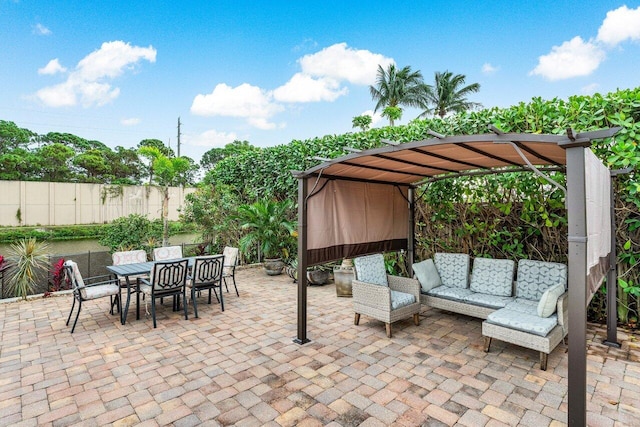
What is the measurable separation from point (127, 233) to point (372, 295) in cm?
628

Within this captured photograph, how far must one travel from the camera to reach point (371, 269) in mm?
5008

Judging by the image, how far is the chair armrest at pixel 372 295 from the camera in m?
4.31

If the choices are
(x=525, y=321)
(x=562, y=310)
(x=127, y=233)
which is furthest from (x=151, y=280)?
(x=562, y=310)

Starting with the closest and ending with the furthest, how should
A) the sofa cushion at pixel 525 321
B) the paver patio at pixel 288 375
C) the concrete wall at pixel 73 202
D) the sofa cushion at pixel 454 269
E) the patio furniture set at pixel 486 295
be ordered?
the paver patio at pixel 288 375 < the sofa cushion at pixel 525 321 < the patio furniture set at pixel 486 295 < the sofa cushion at pixel 454 269 < the concrete wall at pixel 73 202

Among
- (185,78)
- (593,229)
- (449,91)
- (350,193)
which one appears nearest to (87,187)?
(185,78)

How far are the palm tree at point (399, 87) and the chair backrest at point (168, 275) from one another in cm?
2195

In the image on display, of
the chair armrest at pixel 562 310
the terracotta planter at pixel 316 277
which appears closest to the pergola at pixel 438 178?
the chair armrest at pixel 562 310

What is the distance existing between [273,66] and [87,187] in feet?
41.4

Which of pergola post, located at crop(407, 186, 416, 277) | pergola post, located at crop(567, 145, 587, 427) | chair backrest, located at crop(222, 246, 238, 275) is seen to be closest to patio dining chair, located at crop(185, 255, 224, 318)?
chair backrest, located at crop(222, 246, 238, 275)

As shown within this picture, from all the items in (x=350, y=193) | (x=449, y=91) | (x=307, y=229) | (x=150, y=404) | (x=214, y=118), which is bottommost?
(x=150, y=404)

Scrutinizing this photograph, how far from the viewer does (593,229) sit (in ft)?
8.00

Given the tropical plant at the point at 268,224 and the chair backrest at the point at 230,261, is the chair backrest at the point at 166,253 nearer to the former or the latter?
the chair backrest at the point at 230,261

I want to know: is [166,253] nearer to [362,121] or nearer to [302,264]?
[302,264]

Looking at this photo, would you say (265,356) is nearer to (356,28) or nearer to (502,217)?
(502,217)
